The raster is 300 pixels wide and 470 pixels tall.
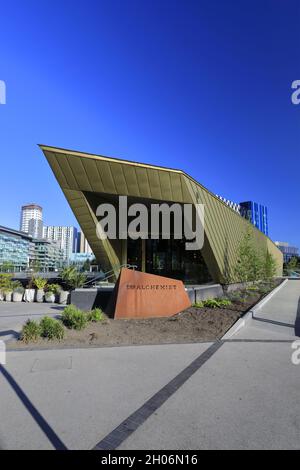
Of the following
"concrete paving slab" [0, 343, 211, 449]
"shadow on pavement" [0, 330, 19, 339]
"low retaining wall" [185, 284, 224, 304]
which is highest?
"low retaining wall" [185, 284, 224, 304]

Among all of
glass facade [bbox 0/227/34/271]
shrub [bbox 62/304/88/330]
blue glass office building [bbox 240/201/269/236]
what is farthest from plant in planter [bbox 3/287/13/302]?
blue glass office building [bbox 240/201/269/236]

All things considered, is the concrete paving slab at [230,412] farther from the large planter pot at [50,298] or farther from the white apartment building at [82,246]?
the white apartment building at [82,246]

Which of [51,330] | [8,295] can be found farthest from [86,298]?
[8,295]

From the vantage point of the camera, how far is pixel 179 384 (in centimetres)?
474

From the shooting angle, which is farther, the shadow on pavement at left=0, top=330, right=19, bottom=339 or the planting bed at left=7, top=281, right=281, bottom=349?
the shadow on pavement at left=0, top=330, right=19, bottom=339

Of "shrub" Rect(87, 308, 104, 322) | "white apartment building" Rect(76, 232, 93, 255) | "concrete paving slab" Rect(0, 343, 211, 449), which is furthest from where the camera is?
"white apartment building" Rect(76, 232, 93, 255)

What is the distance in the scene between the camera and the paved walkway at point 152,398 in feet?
10.6

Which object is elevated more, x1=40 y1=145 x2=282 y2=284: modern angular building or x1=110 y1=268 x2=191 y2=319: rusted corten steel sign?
x1=40 y1=145 x2=282 y2=284: modern angular building

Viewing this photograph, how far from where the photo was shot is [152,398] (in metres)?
4.24

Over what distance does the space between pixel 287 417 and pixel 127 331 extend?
5071mm

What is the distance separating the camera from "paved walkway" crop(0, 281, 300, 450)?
324 centimetres

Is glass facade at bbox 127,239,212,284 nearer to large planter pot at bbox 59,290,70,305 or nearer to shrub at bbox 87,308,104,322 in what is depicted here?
large planter pot at bbox 59,290,70,305

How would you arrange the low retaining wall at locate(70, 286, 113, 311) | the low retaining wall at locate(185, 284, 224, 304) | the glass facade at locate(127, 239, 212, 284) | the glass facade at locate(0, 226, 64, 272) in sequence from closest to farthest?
1. the low retaining wall at locate(70, 286, 113, 311)
2. the low retaining wall at locate(185, 284, 224, 304)
3. the glass facade at locate(127, 239, 212, 284)
4. the glass facade at locate(0, 226, 64, 272)
